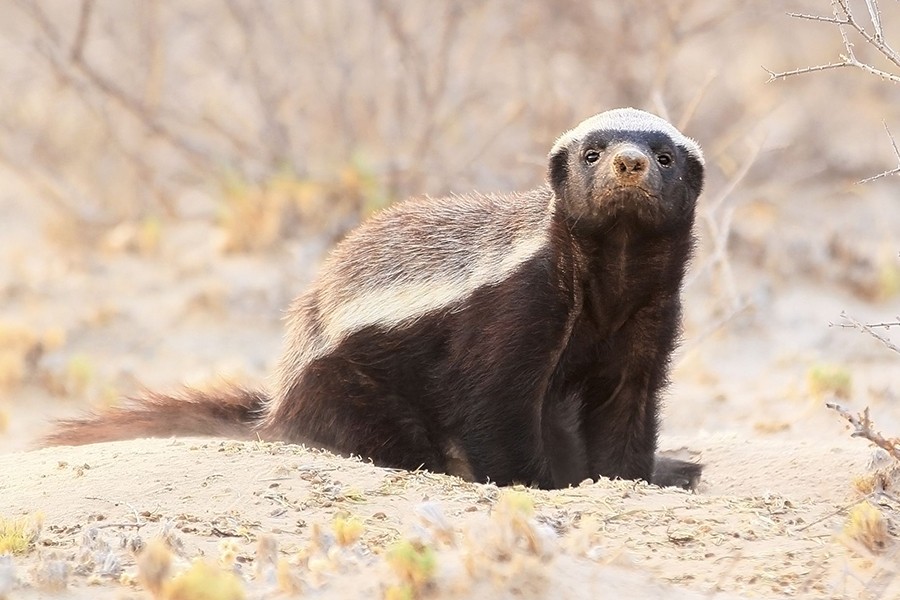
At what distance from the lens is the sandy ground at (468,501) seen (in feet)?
9.75

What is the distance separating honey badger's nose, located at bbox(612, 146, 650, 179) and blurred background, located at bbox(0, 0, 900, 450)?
129 inches

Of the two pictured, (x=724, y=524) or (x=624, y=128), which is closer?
(x=724, y=524)

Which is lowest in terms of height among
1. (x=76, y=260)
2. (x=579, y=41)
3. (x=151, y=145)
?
(x=76, y=260)

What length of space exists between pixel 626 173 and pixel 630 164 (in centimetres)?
4

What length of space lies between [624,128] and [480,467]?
142cm

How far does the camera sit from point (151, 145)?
11.9 m

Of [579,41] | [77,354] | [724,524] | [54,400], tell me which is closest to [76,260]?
[77,354]

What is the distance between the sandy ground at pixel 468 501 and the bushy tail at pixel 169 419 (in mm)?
246

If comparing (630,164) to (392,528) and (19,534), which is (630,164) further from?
(19,534)

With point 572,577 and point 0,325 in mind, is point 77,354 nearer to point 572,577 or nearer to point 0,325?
point 0,325

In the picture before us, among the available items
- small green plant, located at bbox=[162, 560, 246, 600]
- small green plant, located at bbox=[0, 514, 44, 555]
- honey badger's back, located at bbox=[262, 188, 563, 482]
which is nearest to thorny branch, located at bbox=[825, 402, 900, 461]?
honey badger's back, located at bbox=[262, 188, 563, 482]

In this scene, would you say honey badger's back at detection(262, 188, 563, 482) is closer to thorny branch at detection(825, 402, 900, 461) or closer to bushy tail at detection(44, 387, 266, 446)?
bushy tail at detection(44, 387, 266, 446)

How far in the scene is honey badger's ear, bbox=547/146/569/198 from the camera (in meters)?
4.84

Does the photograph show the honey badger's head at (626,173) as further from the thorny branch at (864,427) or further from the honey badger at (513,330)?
the thorny branch at (864,427)
